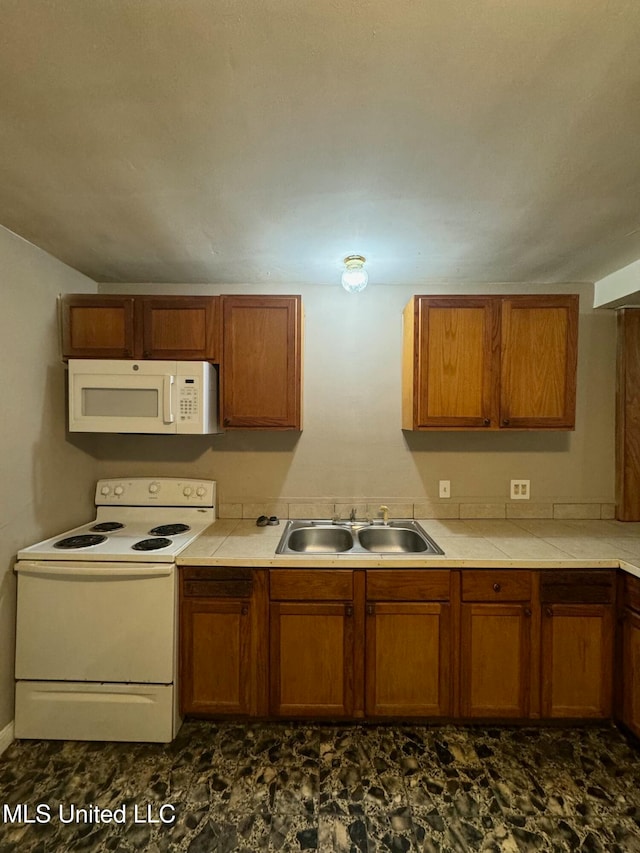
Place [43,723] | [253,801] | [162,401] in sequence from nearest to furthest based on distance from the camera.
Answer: [253,801] → [43,723] → [162,401]

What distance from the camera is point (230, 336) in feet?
6.70

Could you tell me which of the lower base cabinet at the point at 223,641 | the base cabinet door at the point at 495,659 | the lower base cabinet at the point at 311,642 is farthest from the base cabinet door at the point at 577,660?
the lower base cabinet at the point at 223,641

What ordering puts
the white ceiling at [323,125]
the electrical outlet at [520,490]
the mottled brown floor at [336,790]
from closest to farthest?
the white ceiling at [323,125] < the mottled brown floor at [336,790] < the electrical outlet at [520,490]

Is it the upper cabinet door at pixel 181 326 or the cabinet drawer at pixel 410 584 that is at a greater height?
the upper cabinet door at pixel 181 326

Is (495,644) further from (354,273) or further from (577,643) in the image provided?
(354,273)

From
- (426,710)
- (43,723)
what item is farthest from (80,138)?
(426,710)

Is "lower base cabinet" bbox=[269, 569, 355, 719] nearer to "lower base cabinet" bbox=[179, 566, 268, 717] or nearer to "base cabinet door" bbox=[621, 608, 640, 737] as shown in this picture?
"lower base cabinet" bbox=[179, 566, 268, 717]

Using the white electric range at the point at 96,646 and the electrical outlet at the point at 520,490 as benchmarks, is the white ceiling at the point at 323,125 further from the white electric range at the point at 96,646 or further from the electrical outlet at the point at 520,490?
the white electric range at the point at 96,646

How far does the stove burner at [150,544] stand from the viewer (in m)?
1.78

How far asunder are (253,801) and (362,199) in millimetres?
2396

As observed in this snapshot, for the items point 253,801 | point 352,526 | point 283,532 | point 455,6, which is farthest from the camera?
point 352,526

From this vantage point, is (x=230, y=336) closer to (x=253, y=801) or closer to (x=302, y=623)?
(x=302, y=623)

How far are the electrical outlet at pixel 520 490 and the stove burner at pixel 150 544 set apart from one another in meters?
2.07

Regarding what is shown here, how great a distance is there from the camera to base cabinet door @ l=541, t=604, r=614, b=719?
1716 millimetres
